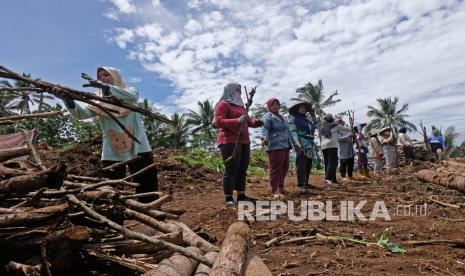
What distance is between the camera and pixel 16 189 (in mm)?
A: 1822

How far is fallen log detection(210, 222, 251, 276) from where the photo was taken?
2.07 metres

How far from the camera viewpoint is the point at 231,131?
204 inches

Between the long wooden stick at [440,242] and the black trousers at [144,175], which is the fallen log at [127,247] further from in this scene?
the long wooden stick at [440,242]

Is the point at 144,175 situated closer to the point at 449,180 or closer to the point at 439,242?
the point at 439,242

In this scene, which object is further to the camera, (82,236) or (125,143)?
(125,143)

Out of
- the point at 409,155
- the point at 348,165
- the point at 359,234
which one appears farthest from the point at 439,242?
the point at 409,155

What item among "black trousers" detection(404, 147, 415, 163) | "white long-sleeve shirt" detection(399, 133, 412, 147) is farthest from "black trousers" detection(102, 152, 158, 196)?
"black trousers" detection(404, 147, 415, 163)

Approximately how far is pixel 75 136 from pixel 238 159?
20952mm

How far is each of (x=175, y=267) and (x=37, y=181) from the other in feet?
2.54

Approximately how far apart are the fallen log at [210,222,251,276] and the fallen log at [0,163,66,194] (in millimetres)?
871

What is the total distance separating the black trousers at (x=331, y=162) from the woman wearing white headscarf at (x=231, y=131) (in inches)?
140

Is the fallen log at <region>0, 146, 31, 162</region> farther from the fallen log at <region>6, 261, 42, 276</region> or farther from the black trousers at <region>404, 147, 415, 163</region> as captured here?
the black trousers at <region>404, 147, 415, 163</region>

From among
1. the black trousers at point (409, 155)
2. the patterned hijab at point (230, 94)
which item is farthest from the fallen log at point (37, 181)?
the black trousers at point (409, 155)

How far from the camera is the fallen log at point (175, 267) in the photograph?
1900 millimetres
